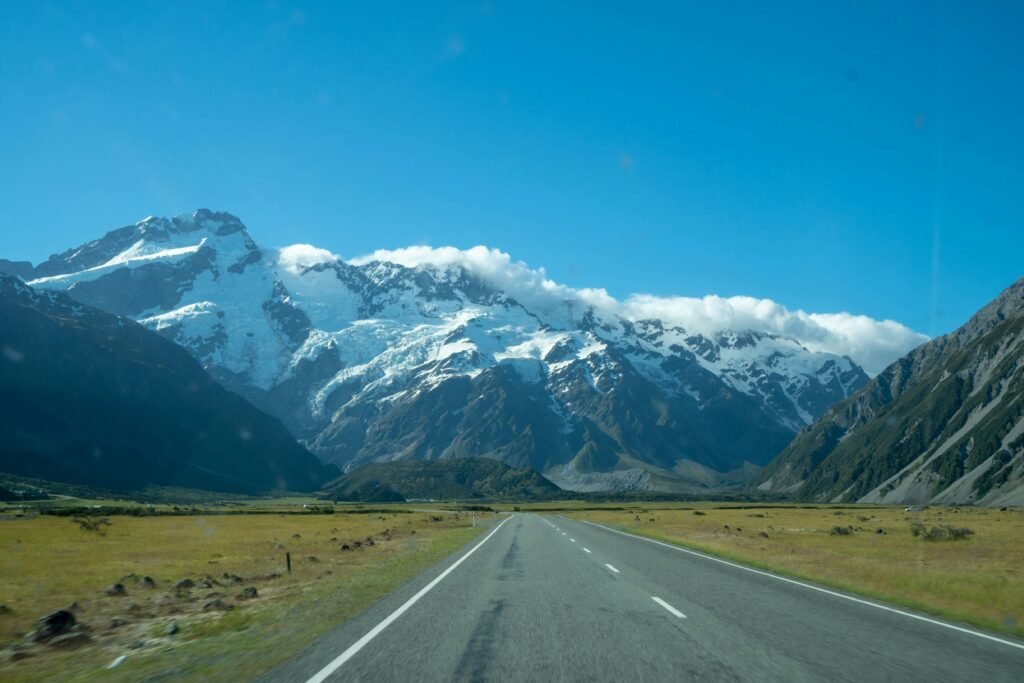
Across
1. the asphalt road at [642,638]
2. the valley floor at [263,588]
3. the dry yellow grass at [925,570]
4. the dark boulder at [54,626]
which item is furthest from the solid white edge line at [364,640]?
the dry yellow grass at [925,570]

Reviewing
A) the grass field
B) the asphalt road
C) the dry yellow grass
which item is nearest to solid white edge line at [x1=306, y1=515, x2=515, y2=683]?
the asphalt road

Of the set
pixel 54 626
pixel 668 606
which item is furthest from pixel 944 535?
pixel 54 626

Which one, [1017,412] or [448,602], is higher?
[1017,412]

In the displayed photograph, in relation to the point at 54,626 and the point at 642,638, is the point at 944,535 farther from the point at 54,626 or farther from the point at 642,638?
the point at 54,626

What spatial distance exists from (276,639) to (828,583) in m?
15.3

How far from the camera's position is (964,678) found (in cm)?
938

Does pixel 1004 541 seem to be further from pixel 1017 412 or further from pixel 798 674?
pixel 1017 412

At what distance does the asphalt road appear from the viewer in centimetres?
951

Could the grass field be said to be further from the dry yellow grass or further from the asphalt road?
the dry yellow grass

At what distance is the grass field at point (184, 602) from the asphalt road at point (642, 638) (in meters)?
1.23

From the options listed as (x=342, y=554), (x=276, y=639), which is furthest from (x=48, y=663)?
(x=342, y=554)

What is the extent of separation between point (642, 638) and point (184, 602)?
12787mm

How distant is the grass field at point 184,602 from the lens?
1102 cm

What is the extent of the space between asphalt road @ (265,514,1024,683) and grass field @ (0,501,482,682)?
4.02ft
